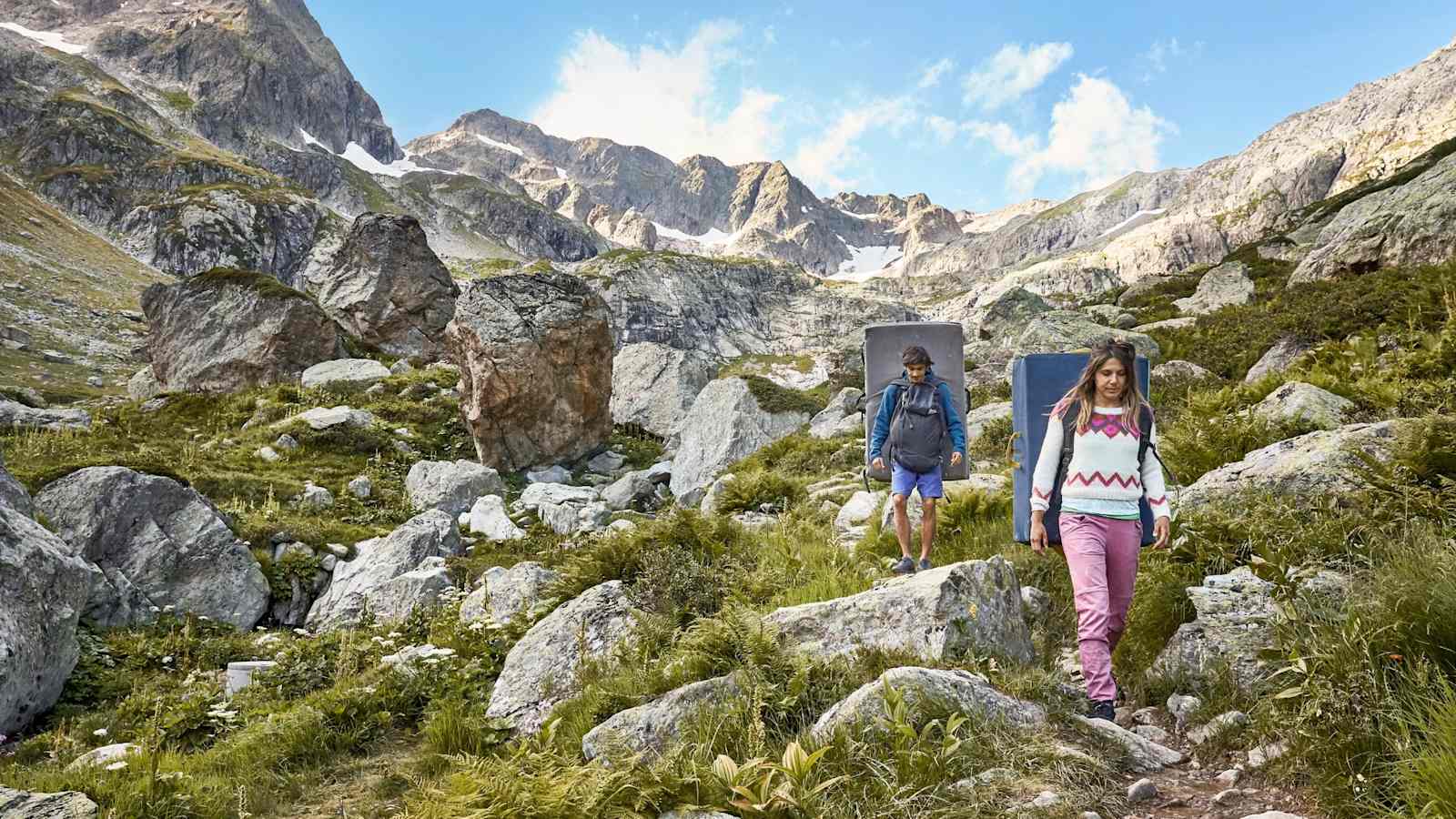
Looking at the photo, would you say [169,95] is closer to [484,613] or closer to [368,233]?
[368,233]

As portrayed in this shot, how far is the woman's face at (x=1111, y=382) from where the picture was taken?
187 inches

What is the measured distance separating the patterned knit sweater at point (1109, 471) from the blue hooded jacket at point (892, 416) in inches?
106

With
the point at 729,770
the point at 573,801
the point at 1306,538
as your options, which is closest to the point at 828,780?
the point at 729,770

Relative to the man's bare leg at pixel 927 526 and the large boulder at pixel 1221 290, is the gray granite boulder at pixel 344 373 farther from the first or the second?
the large boulder at pixel 1221 290

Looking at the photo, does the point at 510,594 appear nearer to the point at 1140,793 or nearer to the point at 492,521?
the point at 492,521

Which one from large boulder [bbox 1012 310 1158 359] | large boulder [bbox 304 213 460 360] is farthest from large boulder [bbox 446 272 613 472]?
large boulder [bbox 304 213 460 360]

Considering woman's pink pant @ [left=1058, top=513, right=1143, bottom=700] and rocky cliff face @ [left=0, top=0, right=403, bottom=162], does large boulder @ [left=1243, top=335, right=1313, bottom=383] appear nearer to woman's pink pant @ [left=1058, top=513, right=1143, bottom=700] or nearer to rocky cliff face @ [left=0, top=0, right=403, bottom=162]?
woman's pink pant @ [left=1058, top=513, right=1143, bottom=700]

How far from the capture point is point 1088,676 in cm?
430

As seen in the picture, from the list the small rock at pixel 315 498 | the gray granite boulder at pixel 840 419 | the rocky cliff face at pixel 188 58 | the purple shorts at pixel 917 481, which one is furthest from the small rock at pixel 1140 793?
the rocky cliff face at pixel 188 58

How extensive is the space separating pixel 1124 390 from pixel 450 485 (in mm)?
13200

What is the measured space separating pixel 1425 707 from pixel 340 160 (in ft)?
711

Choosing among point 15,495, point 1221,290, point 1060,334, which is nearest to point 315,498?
point 15,495

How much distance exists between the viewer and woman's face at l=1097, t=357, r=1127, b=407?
475 cm

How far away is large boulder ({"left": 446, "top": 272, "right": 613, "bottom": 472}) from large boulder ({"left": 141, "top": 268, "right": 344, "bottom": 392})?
8.47 metres
